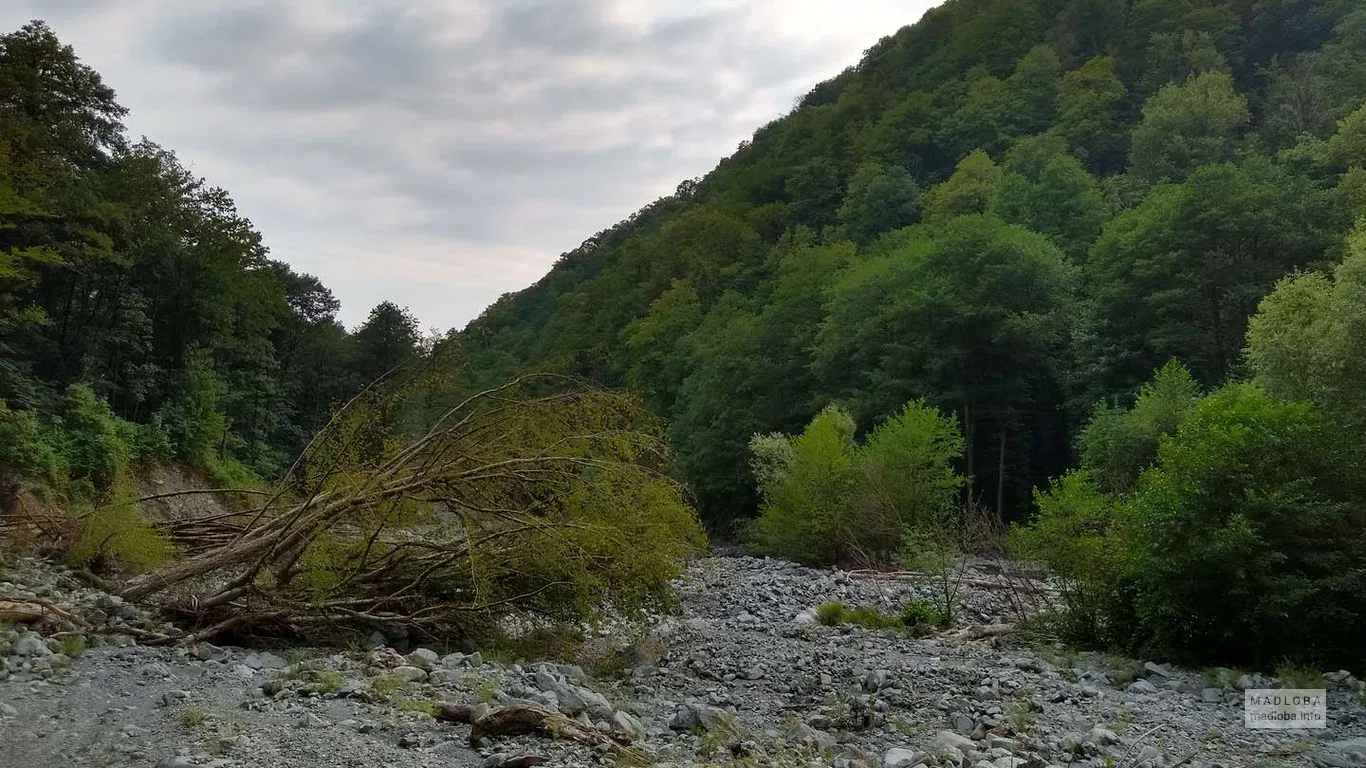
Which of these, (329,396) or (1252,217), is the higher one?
(1252,217)

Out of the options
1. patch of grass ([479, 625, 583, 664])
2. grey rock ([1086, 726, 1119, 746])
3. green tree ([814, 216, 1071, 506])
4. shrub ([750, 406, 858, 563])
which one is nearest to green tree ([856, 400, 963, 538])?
shrub ([750, 406, 858, 563])

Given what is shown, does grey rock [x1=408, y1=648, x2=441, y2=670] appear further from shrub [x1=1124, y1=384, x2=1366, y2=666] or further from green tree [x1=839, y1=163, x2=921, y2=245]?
green tree [x1=839, y1=163, x2=921, y2=245]

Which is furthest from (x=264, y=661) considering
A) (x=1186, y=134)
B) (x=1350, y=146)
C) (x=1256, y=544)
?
(x=1186, y=134)

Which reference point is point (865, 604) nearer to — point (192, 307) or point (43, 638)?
point (43, 638)

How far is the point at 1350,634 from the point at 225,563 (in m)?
14.8

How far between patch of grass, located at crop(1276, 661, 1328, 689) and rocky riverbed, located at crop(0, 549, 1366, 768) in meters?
0.15

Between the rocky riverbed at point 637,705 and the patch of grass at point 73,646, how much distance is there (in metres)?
0.02

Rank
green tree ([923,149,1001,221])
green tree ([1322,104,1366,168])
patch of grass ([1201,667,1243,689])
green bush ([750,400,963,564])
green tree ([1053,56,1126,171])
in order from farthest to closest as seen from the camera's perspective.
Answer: green tree ([1053,56,1126,171]) → green tree ([923,149,1001,221]) → green tree ([1322,104,1366,168]) → green bush ([750,400,963,564]) → patch of grass ([1201,667,1243,689])

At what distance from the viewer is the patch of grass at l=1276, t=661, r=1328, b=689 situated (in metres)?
9.98

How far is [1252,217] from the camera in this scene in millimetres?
Result: 30438

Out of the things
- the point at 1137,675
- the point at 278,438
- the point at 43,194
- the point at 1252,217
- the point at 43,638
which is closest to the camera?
the point at 43,638

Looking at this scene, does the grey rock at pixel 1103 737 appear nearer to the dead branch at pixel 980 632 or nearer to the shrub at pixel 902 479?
the dead branch at pixel 980 632

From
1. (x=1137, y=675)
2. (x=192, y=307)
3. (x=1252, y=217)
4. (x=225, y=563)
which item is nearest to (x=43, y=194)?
(x=192, y=307)

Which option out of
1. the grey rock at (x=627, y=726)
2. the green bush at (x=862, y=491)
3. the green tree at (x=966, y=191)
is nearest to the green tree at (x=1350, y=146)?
the green tree at (x=966, y=191)
